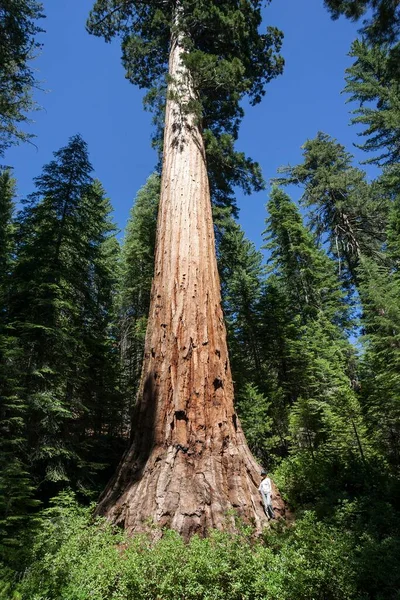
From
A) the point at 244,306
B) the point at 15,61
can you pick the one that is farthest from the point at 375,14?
the point at 244,306

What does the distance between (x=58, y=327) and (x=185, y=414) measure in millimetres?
4583

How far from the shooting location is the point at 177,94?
24.6ft

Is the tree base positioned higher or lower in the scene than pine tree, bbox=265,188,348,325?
lower

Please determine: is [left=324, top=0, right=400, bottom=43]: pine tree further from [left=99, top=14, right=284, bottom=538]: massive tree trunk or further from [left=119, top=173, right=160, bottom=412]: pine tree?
[left=119, top=173, right=160, bottom=412]: pine tree

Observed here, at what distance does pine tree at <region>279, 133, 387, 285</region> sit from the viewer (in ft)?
59.9

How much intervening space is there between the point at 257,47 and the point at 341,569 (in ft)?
39.4

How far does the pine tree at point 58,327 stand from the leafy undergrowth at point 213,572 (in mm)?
3766

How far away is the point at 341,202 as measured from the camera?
60.8ft

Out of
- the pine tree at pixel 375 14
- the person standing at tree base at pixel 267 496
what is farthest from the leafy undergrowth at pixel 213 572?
the pine tree at pixel 375 14

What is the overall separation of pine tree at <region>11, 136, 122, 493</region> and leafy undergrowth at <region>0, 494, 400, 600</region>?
12.4 feet

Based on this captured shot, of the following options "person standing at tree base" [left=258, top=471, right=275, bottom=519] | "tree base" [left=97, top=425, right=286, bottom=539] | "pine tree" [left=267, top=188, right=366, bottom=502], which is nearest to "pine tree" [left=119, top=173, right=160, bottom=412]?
"pine tree" [left=267, top=188, right=366, bottom=502]

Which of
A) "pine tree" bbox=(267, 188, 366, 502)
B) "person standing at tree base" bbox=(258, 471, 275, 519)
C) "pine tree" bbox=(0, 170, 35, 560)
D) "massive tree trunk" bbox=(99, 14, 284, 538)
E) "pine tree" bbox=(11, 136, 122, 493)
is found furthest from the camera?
"pine tree" bbox=(267, 188, 366, 502)

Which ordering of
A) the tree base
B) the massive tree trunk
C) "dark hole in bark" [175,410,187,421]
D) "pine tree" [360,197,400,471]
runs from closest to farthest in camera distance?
the tree base → the massive tree trunk → "dark hole in bark" [175,410,187,421] → "pine tree" [360,197,400,471]

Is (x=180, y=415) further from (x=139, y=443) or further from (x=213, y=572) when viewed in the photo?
(x=213, y=572)
